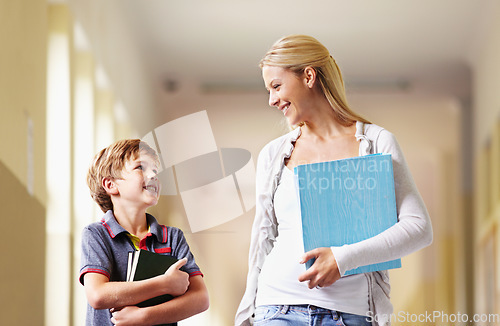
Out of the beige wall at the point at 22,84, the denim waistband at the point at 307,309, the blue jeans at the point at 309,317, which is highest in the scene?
the beige wall at the point at 22,84

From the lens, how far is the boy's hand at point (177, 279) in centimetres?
129

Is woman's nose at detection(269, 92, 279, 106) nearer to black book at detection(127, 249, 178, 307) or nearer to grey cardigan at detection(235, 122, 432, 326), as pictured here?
grey cardigan at detection(235, 122, 432, 326)

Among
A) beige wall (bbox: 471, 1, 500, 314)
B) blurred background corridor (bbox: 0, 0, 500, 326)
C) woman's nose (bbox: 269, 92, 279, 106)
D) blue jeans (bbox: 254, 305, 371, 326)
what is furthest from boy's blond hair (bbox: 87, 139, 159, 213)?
beige wall (bbox: 471, 1, 500, 314)

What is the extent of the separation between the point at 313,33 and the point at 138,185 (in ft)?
7.19

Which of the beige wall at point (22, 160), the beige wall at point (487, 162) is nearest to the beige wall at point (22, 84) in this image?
the beige wall at point (22, 160)

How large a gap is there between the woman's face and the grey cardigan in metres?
0.05

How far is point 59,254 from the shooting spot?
10.0 ft

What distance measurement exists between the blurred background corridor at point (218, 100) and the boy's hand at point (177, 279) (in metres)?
0.59

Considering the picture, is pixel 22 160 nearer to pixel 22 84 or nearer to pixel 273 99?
pixel 22 84

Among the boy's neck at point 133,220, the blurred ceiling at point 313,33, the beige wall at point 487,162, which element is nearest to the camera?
the boy's neck at point 133,220

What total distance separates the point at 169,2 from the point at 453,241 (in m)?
1.92

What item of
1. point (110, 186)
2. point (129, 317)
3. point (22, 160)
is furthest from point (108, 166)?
point (22, 160)

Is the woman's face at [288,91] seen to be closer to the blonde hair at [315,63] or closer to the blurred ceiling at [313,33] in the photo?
the blonde hair at [315,63]

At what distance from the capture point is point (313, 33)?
3430 millimetres
